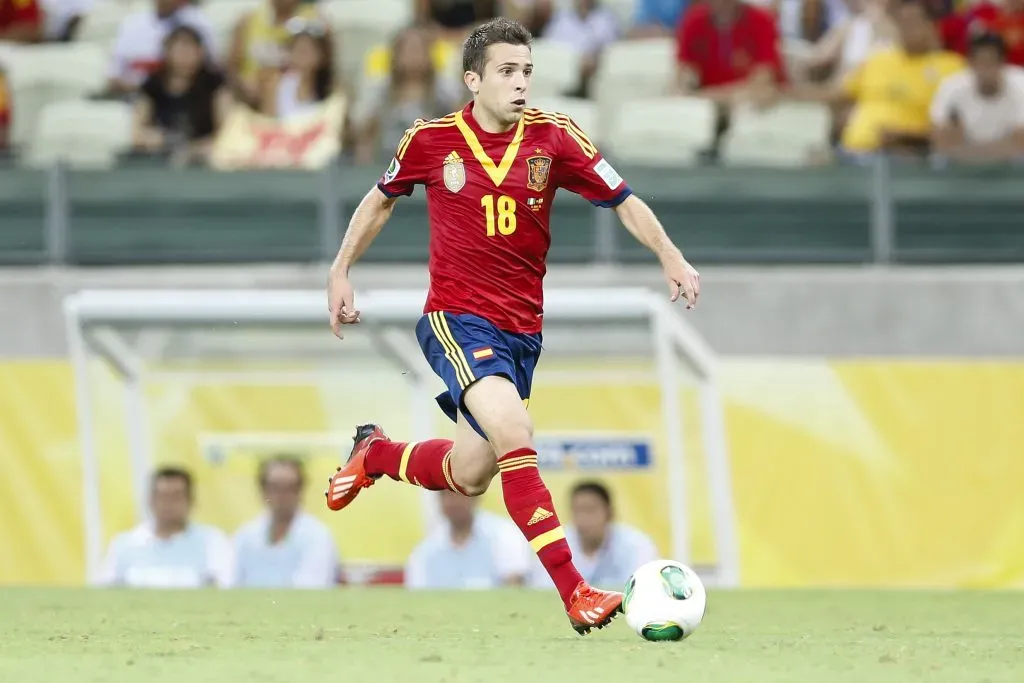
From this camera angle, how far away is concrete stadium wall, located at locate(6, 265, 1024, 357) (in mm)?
11539

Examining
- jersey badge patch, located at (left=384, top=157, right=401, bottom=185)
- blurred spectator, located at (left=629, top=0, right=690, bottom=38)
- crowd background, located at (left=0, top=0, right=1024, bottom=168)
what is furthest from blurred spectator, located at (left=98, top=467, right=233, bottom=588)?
blurred spectator, located at (left=629, top=0, right=690, bottom=38)

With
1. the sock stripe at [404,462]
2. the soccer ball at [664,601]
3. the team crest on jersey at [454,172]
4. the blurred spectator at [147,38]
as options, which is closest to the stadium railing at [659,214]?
the blurred spectator at [147,38]

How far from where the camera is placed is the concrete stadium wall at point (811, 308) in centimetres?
1154

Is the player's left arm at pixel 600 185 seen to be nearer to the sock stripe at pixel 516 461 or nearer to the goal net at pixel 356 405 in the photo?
the sock stripe at pixel 516 461

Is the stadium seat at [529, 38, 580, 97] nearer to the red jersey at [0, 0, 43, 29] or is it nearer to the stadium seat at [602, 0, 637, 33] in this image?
the stadium seat at [602, 0, 637, 33]

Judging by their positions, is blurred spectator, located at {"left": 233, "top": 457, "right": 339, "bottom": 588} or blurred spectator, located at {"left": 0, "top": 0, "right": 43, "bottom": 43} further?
blurred spectator, located at {"left": 0, "top": 0, "right": 43, "bottom": 43}

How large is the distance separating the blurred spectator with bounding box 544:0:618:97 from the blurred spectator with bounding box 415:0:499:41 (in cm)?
50

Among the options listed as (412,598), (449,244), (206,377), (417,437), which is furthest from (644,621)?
(206,377)

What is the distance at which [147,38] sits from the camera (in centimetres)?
1341

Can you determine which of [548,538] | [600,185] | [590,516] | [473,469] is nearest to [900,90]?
[590,516]

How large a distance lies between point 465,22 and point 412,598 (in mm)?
6339

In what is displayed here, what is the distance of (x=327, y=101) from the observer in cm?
1235

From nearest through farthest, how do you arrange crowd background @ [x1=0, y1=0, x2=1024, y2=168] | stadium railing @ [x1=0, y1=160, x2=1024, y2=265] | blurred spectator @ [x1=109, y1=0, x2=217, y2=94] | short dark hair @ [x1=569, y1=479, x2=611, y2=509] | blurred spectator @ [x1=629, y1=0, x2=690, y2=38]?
1. short dark hair @ [x1=569, y1=479, x2=611, y2=509]
2. stadium railing @ [x1=0, y1=160, x2=1024, y2=265]
3. crowd background @ [x1=0, y1=0, x2=1024, y2=168]
4. blurred spectator @ [x1=109, y1=0, x2=217, y2=94]
5. blurred spectator @ [x1=629, y1=0, x2=690, y2=38]

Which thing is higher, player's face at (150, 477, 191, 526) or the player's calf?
the player's calf
